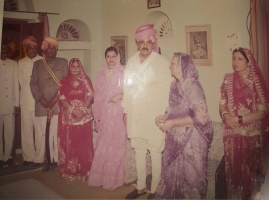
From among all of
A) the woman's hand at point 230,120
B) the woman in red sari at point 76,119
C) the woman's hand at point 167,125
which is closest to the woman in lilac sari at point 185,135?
the woman's hand at point 167,125

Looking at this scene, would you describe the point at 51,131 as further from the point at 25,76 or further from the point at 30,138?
the point at 25,76

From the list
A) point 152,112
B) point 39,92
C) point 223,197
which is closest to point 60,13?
point 39,92

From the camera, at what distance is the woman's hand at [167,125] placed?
1.88 meters

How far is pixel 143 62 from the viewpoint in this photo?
194cm

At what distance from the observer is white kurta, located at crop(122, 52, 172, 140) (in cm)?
190

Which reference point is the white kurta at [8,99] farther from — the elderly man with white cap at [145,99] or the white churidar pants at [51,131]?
the elderly man with white cap at [145,99]

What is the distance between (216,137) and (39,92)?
4.88 ft

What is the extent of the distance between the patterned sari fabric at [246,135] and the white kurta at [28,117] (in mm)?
1559

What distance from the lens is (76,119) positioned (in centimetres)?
215

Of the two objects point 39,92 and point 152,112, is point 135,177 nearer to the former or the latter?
point 152,112

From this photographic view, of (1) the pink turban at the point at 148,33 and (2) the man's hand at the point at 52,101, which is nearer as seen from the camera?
(1) the pink turban at the point at 148,33

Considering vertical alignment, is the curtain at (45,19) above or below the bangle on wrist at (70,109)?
above

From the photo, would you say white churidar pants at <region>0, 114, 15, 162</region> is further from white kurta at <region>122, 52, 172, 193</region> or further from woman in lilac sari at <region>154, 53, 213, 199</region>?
woman in lilac sari at <region>154, 53, 213, 199</region>

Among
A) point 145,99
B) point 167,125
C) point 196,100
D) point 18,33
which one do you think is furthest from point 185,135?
point 18,33
